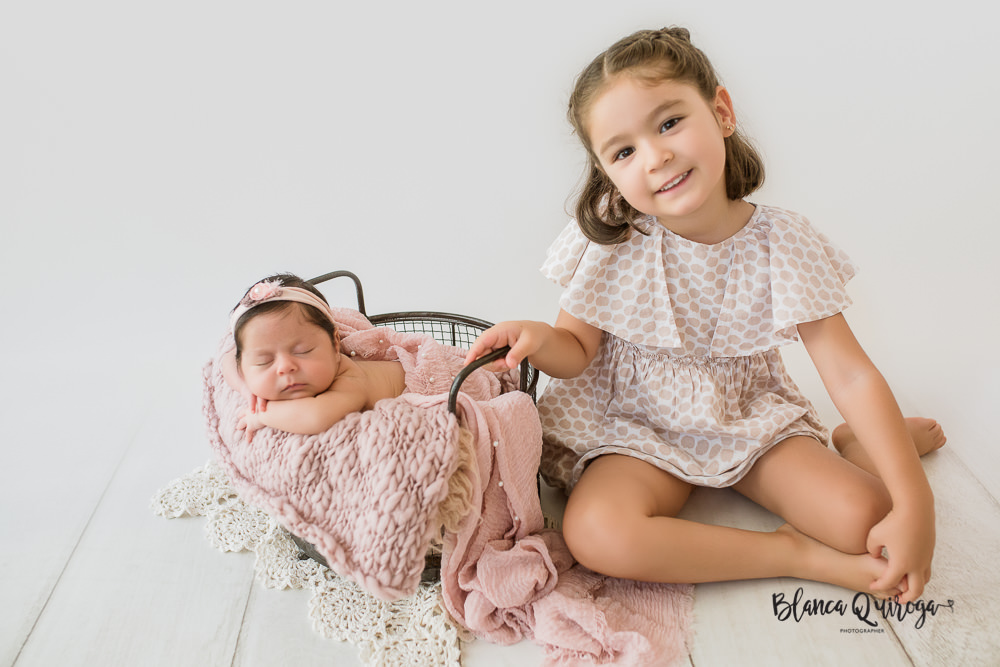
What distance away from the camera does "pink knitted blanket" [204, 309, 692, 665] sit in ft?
3.67

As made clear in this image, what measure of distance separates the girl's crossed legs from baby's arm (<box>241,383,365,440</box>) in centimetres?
39

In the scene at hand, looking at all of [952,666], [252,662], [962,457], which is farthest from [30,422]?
[962,457]

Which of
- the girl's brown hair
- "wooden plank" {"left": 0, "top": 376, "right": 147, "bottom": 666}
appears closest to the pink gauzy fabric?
the girl's brown hair

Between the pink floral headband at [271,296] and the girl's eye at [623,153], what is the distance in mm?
525

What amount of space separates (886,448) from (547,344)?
0.52 m

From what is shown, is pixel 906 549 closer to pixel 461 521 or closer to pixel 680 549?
pixel 680 549

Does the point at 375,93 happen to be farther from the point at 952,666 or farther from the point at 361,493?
the point at 952,666

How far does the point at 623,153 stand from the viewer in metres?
1.20

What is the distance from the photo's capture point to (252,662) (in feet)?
3.90

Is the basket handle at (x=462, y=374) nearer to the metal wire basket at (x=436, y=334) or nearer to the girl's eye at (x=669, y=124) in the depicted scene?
the metal wire basket at (x=436, y=334)

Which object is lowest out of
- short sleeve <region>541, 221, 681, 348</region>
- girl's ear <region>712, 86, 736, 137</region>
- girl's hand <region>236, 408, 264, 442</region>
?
girl's hand <region>236, 408, 264, 442</region>

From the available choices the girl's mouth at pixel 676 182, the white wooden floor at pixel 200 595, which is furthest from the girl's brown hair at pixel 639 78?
the white wooden floor at pixel 200 595

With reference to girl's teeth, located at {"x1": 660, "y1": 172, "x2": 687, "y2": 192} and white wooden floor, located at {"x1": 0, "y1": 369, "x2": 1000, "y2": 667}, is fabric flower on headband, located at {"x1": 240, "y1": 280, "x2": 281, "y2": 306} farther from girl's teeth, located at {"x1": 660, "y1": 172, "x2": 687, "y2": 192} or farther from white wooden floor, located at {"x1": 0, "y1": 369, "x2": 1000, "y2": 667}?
girl's teeth, located at {"x1": 660, "y1": 172, "x2": 687, "y2": 192}

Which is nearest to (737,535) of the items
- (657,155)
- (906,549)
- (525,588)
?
(906,549)
